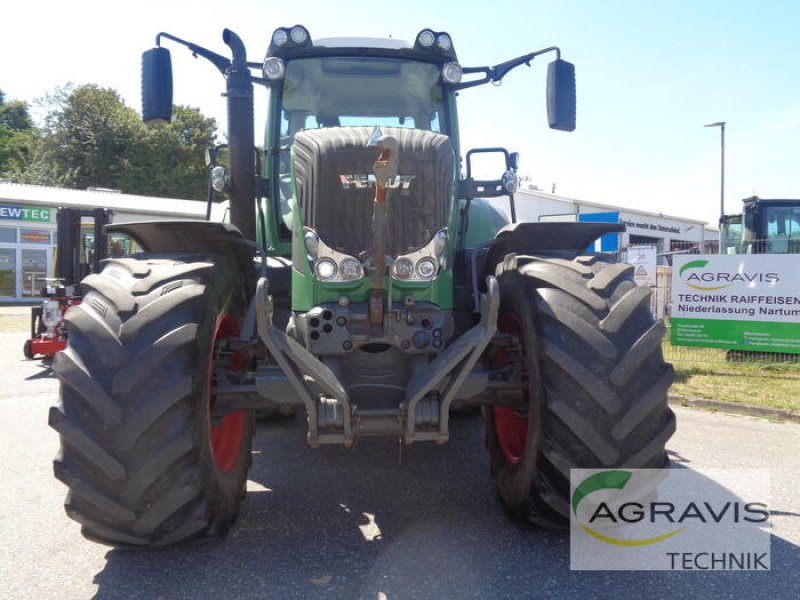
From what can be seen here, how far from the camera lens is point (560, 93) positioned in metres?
4.09

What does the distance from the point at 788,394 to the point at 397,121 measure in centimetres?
582

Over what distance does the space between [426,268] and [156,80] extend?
82.6 inches

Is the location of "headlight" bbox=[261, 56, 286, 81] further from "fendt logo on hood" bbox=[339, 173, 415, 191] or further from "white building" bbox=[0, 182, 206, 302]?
"white building" bbox=[0, 182, 206, 302]

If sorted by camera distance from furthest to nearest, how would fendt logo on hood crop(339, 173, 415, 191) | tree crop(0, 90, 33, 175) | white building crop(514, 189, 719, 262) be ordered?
tree crop(0, 90, 33, 175), white building crop(514, 189, 719, 262), fendt logo on hood crop(339, 173, 415, 191)

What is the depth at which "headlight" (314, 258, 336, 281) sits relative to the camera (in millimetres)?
3018

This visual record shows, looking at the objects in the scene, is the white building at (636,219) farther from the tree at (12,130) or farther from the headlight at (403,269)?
the tree at (12,130)

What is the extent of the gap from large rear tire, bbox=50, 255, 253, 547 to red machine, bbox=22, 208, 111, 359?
331 inches

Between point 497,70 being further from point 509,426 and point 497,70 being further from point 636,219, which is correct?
point 636,219

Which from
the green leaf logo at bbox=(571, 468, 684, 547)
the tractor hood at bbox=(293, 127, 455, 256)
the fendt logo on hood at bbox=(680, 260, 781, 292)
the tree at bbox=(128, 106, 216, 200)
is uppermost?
the tree at bbox=(128, 106, 216, 200)

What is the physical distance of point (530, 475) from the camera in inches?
119

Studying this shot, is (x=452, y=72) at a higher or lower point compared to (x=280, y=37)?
lower

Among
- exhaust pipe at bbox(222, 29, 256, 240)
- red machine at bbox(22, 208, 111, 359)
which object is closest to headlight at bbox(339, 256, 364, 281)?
exhaust pipe at bbox(222, 29, 256, 240)

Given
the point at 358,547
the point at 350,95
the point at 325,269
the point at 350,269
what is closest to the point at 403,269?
the point at 350,269

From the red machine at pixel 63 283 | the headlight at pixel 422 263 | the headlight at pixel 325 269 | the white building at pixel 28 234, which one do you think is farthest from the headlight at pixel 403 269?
the white building at pixel 28 234
